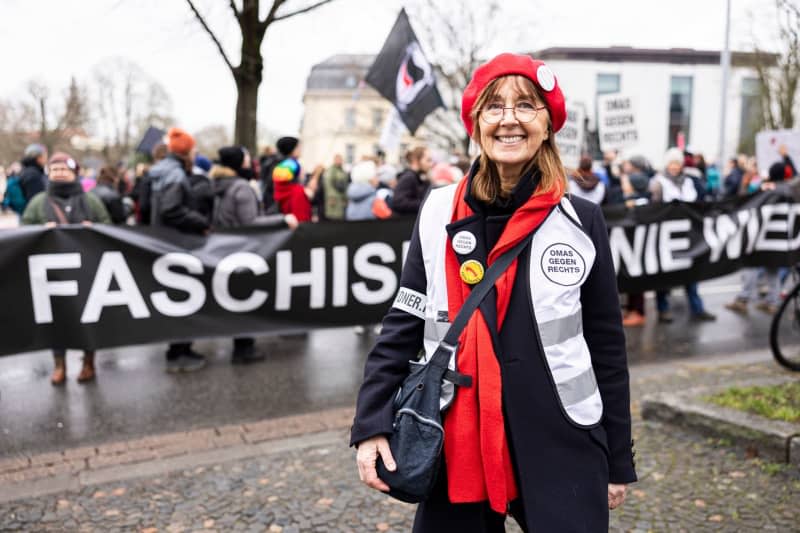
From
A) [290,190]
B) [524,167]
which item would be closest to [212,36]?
[290,190]

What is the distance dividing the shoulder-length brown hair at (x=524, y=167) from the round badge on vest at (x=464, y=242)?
0.13 m

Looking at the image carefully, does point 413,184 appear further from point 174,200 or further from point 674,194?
point 674,194

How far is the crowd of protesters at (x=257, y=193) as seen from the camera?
21.3 ft

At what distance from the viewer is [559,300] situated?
2047 millimetres

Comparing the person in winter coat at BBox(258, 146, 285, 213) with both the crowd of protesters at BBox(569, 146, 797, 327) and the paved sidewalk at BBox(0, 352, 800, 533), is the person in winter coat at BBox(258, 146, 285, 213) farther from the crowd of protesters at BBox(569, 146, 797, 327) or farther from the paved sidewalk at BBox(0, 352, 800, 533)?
the paved sidewalk at BBox(0, 352, 800, 533)

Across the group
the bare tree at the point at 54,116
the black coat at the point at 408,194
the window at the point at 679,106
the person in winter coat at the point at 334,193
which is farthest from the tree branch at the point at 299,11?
the window at the point at 679,106

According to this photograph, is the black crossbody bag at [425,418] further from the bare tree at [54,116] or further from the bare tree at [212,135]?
the bare tree at [212,135]

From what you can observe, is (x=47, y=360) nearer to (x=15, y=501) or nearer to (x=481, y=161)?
(x=15, y=501)

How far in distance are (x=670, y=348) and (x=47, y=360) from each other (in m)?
6.00

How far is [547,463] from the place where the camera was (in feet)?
6.77

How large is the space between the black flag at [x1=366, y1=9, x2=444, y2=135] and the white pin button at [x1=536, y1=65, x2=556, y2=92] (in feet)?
22.6

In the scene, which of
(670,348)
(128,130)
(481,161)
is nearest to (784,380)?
(670,348)

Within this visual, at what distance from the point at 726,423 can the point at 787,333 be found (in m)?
2.44

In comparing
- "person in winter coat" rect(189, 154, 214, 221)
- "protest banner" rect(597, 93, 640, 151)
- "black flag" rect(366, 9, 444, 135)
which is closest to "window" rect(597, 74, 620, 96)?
"protest banner" rect(597, 93, 640, 151)
